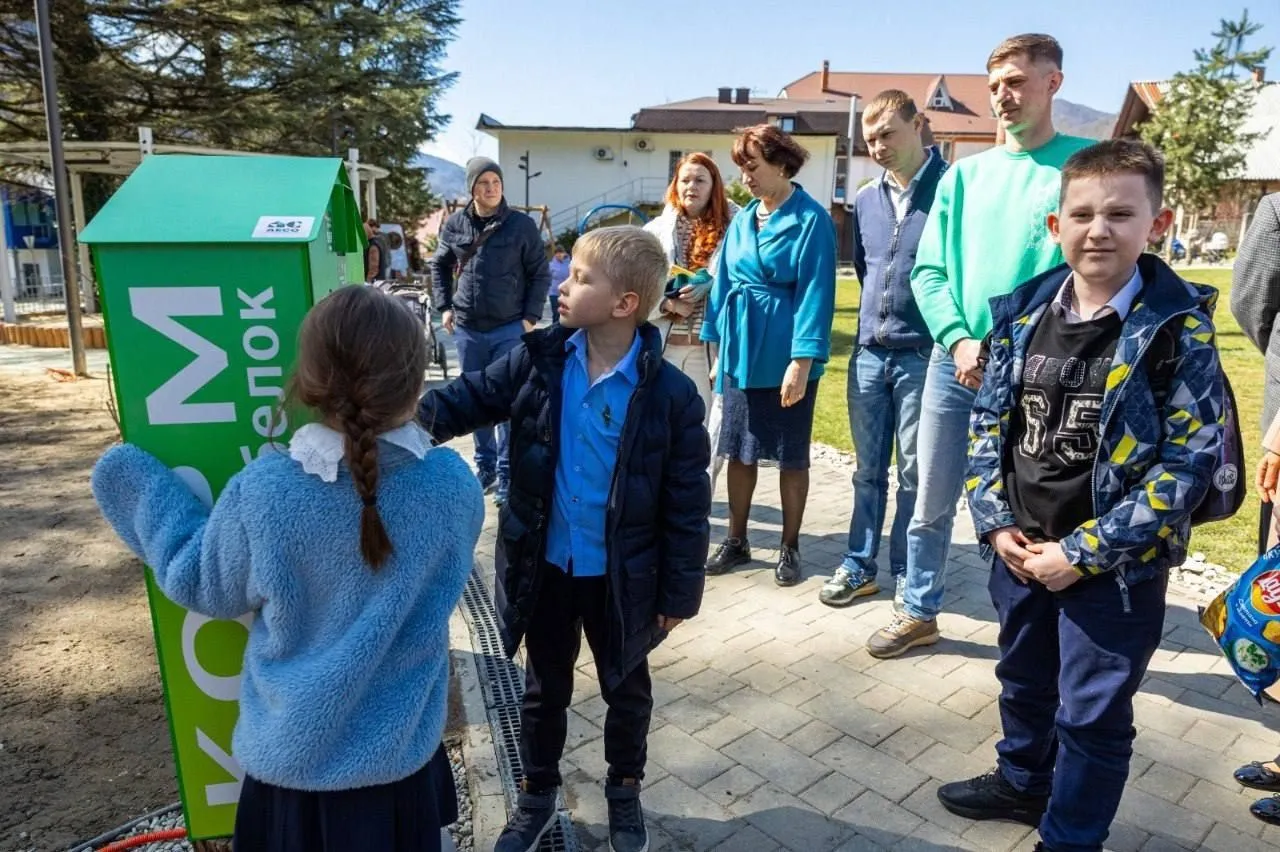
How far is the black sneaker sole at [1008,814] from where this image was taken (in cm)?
257

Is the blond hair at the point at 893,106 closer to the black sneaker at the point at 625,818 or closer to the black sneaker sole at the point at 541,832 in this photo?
the black sneaker at the point at 625,818

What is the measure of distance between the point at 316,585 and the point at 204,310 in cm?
64

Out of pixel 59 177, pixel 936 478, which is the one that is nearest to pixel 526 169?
pixel 59 177

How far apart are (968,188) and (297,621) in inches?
104

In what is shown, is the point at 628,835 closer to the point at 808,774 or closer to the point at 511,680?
the point at 808,774

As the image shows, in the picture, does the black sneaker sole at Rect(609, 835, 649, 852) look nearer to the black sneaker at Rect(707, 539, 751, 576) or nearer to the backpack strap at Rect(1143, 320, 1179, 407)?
the backpack strap at Rect(1143, 320, 1179, 407)

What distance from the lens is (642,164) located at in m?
41.3

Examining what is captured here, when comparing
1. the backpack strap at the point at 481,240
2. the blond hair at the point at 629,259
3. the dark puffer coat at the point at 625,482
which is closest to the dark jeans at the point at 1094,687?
the dark puffer coat at the point at 625,482

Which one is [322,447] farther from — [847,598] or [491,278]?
[491,278]

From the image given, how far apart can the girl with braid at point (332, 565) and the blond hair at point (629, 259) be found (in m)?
0.68

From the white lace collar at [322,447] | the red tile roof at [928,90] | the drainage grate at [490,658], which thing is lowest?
the drainage grate at [490,658]

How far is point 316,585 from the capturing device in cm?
158

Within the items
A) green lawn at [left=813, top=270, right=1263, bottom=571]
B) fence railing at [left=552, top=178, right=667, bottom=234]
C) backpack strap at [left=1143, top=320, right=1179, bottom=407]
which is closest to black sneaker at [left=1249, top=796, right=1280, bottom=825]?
backpack strap at [left=1143, top=320, right=1179, bottom=407]

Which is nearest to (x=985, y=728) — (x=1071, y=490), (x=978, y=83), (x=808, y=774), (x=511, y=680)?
(x=808, y=774)
